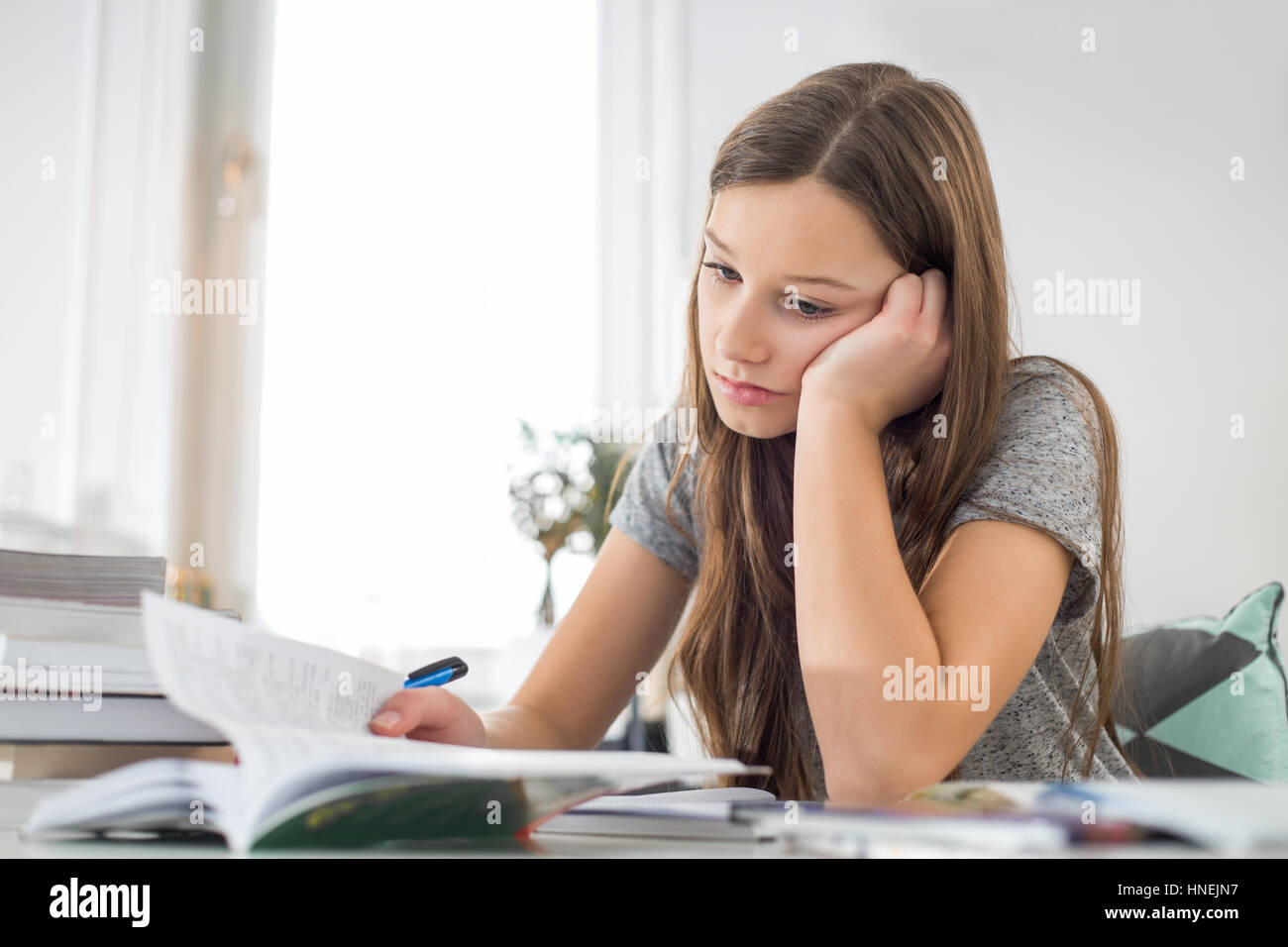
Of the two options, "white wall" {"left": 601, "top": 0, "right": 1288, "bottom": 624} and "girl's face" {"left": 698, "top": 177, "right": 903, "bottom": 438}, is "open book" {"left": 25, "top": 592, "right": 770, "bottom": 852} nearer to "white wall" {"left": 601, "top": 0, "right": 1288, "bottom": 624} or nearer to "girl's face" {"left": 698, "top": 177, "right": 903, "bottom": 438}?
"girl's face" {"left": 698, "top": 177, "right": 903, "bottom": 438}

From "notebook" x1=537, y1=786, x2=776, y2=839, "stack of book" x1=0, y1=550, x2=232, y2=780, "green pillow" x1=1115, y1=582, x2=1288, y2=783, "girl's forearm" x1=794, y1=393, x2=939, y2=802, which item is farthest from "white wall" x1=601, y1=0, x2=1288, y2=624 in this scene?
"stack of book" x1=0, y1=550, x2=232, y2=780

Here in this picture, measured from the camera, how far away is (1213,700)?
120 cm

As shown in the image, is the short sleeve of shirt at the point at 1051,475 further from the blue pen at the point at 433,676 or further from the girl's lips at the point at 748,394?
the blue pen at the point at 433,676

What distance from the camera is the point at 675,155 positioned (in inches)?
130

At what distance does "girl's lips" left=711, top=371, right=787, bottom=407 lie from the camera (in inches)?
35.3

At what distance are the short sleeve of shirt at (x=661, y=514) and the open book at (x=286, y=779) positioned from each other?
2.09 feet

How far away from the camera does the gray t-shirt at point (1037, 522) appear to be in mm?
795

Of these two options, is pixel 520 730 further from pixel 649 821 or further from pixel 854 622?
pixel 649 821

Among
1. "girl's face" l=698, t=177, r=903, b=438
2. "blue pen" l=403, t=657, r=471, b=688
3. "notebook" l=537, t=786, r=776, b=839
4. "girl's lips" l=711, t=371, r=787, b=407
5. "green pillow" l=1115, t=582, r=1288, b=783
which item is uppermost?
"girl's face" l=698, t=177, r=903, b=438

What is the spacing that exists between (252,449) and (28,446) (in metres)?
A: 0.67

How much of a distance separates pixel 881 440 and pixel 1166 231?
1340mm

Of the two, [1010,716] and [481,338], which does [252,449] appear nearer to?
[481,338]

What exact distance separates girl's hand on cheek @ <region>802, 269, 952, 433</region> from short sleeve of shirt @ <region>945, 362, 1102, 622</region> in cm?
9

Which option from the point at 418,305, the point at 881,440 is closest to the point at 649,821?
the point at 881,440
